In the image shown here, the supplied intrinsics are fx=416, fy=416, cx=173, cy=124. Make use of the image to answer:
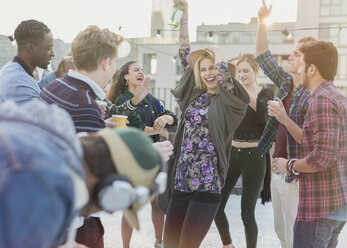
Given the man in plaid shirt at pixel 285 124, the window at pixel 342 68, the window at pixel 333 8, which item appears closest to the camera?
the man in plaid shirt at pixel 285 124

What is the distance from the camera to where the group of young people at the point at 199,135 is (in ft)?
2.31

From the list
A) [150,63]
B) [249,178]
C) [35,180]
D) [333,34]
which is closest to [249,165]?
[249,178]

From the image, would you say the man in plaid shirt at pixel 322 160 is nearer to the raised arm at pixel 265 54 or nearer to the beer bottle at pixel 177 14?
the raised arm at pixel 265 54

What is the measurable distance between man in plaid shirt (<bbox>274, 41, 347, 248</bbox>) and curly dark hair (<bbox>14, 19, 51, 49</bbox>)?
67.8 inches

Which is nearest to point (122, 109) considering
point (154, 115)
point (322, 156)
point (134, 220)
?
point (154, 115)

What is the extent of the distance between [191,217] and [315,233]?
0.92 meters

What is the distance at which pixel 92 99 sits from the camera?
187cm

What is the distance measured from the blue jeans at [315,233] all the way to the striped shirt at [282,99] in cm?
63

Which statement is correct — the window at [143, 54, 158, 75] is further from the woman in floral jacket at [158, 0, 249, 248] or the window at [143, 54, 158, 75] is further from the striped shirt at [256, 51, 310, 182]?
the woman in floral jacket at [158, 0, 249, 248]

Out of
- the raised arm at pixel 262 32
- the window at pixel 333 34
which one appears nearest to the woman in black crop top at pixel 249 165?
the raised arm at pixel 262 32

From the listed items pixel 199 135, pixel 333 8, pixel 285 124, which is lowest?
pixel 199 135

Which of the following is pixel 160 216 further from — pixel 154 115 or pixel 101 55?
pixel 101 55

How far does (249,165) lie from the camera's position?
3.75 m

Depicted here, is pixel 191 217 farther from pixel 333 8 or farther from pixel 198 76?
pixel 333 8
